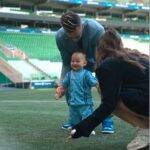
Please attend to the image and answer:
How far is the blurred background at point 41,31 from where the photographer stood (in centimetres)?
2952

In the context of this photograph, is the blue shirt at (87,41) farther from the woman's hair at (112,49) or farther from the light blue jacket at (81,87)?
the woman's hair at (112,49)

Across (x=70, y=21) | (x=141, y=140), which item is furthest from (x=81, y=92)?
(x=141, y=140)

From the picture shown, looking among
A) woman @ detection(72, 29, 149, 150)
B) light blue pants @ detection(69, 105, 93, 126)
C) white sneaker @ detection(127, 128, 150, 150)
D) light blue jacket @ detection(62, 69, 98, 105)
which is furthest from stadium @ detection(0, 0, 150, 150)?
woman @ detection(72, 29, 149, 150)

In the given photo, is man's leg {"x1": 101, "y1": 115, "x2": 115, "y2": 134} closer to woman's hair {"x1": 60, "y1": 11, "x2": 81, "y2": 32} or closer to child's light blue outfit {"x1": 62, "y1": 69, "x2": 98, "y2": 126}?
child's light blue outfit {"x1": 62, "y1": 69, "x2": 98, "y2": 126}

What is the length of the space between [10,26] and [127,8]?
12.6 m

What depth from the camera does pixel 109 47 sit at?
11.6ft

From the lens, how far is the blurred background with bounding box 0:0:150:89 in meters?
29.5

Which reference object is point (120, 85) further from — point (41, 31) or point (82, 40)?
point (41, 31)

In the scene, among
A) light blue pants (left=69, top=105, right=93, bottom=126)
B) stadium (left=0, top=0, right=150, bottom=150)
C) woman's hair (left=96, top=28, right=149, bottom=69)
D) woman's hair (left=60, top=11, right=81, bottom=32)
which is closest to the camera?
woman's hair (left=96, top=28, right=149, bottom=69)

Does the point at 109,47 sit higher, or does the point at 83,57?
the point at 109,47

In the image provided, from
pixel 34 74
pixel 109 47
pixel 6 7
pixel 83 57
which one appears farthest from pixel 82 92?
pixel 6 7

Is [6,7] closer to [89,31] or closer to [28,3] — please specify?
[28,3]

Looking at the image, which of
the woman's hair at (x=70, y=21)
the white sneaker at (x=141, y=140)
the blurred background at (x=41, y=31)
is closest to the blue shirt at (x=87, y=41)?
the woman's hair at (x=70, y=21)

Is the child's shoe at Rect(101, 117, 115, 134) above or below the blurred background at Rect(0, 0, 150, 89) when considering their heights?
above
